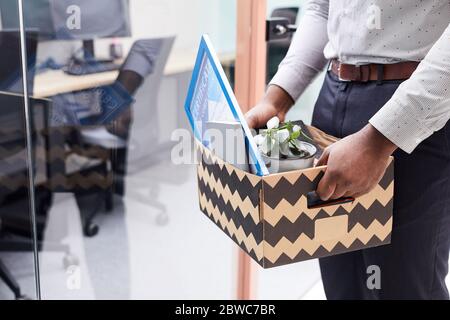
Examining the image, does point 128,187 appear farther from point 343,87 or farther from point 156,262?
point 343,87

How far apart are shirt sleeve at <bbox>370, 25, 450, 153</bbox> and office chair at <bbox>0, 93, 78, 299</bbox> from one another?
86 centimetres

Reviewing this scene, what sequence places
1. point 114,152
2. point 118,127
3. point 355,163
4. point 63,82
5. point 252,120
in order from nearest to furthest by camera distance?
1. point 355,163
2. point 252,120
3. point 63,82
4. point 118,127
5. point 114,152

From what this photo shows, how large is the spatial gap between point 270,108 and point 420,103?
346mm

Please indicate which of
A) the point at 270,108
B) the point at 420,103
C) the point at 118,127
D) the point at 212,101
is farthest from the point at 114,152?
the point at 420,103

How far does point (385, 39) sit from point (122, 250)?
1.34 meters

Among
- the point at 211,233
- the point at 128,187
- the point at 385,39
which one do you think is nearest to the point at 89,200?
the point at 128,187

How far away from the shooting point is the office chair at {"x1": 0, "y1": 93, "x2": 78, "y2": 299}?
1306 mm

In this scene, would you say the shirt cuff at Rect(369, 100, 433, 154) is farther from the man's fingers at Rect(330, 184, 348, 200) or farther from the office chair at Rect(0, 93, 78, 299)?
the office chair at Rect(0, 93, 78, 299)

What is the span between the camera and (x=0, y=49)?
120 centimetres

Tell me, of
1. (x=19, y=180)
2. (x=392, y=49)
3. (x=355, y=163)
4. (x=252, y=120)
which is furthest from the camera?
(x=19, y=180)

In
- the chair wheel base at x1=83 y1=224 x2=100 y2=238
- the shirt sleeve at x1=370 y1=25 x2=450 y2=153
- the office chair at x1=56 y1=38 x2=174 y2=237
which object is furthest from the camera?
the chair wheel base at x1=83 y1=224 x2=100 y2=238

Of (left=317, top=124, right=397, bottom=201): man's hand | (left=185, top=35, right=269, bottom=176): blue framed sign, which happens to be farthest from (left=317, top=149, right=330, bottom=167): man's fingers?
(left=185, top=35, right=269, bottom=176): blue framed sign

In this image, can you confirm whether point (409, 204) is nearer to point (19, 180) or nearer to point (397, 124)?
point (397, 124)

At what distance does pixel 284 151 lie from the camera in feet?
2.86
